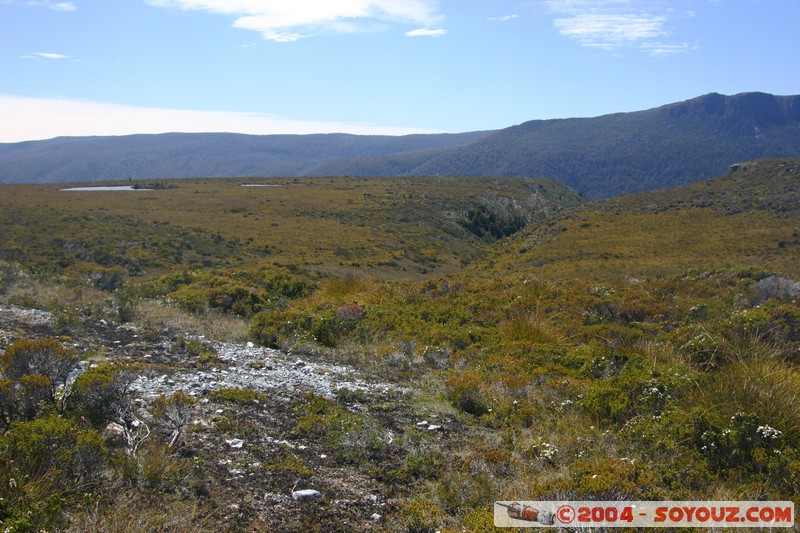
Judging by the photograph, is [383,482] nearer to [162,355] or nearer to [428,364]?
[428,364]

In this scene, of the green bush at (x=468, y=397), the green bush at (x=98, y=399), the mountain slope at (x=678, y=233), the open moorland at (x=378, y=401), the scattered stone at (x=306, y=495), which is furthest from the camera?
the mountain slope at (x=678, y=233)

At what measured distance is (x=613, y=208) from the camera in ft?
192

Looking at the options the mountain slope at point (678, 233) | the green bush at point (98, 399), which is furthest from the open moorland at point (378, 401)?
the mountain slope at point (678, 233)

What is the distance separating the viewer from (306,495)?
4.36 meters

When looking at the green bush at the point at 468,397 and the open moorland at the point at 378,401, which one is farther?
the green bush at the point at 468,397

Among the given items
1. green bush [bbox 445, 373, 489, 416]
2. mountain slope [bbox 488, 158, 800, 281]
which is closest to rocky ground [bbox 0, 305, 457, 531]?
green bush [bbox 445, 373, 489, 416]

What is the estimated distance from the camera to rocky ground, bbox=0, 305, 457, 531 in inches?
166

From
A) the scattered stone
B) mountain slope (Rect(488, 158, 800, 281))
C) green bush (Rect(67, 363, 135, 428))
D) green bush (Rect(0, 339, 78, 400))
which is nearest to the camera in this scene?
the scattered stone

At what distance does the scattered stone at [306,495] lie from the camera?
4.33m

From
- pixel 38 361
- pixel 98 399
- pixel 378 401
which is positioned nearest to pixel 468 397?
pixel 378 401

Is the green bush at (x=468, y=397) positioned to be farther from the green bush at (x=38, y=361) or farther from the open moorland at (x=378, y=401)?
the green bush at (x=38, y=361)

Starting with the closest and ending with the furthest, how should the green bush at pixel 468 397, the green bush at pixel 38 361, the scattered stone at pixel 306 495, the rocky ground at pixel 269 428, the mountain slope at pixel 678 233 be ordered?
the rocky ground at pixel 269 428 → the scattered stone at pixel 306 495 → the green bush at pixel 38 361 → the green bush at pixel 468 397 → the mountain slope at pixel 678 233

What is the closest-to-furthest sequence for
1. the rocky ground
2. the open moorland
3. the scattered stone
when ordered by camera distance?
the open moorland < the rocky ground < the scattered stone

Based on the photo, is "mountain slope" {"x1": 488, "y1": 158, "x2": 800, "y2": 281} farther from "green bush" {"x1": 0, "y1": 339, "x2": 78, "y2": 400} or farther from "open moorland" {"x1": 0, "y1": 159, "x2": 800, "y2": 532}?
"green bush" {"x1": 0, "y1": 339, "x2": 78, "y2": 400}
